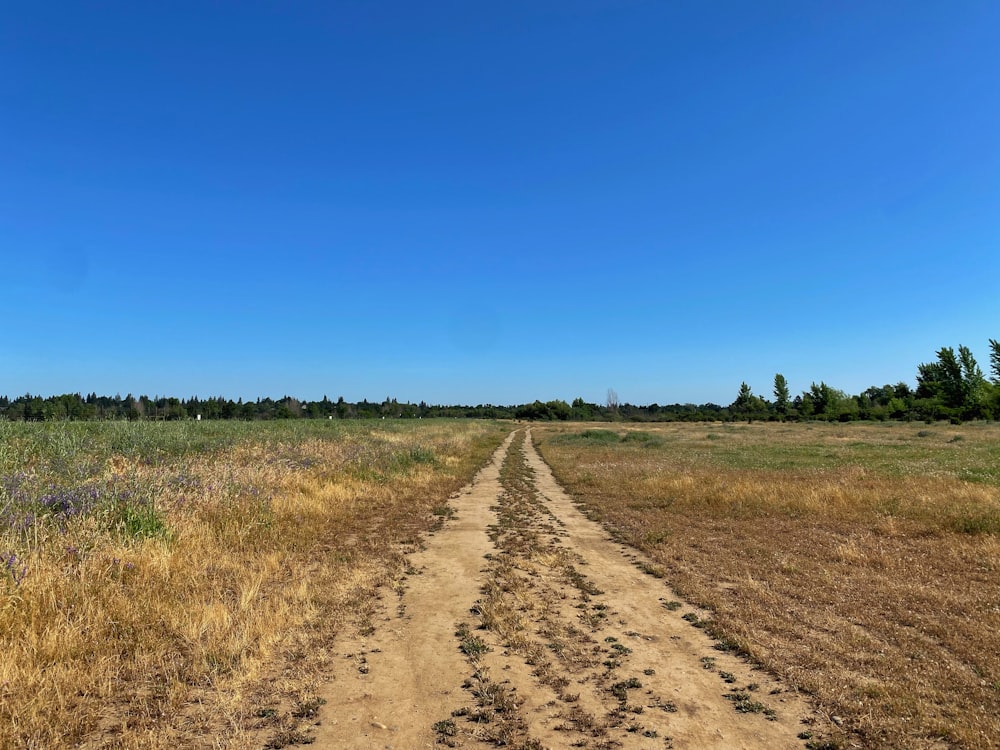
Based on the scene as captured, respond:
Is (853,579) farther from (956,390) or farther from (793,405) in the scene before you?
(793,405)

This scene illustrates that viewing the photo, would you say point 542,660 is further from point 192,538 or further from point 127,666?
point 192,538

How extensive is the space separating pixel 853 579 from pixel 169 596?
33.2 feet

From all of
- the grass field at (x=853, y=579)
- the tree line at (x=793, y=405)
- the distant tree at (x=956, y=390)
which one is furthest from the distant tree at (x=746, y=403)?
the grass field at (x=853, y=579)

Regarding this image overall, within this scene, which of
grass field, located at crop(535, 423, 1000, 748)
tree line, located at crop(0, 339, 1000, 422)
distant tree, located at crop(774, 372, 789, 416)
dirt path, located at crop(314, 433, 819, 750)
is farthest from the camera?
distant tree, located at crop(774, 372, 789, 416)

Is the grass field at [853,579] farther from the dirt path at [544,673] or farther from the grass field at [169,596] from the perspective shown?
the grass field at [169,596]

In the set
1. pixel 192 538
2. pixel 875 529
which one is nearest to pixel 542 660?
pixel 192 538

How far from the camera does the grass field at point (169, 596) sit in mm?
4035

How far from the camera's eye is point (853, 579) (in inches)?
315

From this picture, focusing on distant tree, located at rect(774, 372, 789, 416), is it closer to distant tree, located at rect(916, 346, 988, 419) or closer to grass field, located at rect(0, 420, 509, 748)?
distant tree, located at rect(916, 346, 988, 419)

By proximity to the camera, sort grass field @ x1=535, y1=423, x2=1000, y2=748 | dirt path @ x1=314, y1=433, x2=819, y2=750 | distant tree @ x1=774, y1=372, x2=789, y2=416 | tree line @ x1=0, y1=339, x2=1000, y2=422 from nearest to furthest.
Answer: dirt path @ x1=314, y1=433, x2=819, y2=750 < grass field @ x1=535, y1=423, x2=1000, y2=748 < tree line @ x1=0, y1=339, x2=1000, y2=422 < distant tree @ x1=774, y1=372, x2=789, y2=416

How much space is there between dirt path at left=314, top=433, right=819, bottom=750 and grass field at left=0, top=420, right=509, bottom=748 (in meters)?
0.62

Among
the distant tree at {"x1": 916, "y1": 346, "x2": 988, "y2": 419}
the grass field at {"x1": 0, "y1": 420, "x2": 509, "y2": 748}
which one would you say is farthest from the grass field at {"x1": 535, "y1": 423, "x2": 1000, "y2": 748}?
the distant tree at {"x1": 916, "y1": 346, "x2": 988, "y2": 419}

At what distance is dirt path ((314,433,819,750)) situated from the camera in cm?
394

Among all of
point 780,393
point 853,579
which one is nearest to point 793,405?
point 780,393
